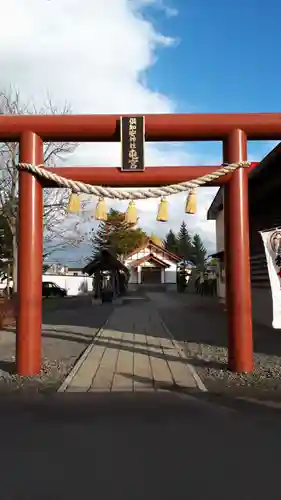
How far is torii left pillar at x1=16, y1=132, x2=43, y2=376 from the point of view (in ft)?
25.7

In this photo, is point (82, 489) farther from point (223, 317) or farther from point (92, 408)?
point (223, 317)

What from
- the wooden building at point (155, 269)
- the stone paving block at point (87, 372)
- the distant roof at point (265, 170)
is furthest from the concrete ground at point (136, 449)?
the wooden building at point (155, 269)

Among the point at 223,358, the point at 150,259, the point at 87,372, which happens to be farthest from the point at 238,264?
the point at 150,259

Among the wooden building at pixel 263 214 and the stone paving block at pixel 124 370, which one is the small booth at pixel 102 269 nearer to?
the wooden building at pixel 263 214

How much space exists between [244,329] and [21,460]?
4.66 meters

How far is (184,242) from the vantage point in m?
102

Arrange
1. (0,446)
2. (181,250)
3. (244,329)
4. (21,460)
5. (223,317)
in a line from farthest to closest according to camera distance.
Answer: (181,250), (223,317), (244,329), (0,446), (21,460)

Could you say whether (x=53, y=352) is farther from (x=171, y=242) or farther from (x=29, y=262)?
(x=171, y=242)

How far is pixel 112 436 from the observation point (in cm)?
491

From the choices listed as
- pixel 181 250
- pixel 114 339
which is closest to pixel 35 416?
pixel 114 339

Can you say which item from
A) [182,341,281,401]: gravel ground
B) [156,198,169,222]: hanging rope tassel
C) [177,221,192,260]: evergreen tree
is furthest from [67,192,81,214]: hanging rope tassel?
[177,221,192,260]: evergreen tree

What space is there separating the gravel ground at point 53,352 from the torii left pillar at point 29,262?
33 cm

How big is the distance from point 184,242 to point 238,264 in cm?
9462

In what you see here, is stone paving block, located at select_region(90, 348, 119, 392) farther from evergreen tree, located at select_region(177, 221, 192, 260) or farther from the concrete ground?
evergreen tree, located at select_region(177, 221, 192, 260)
